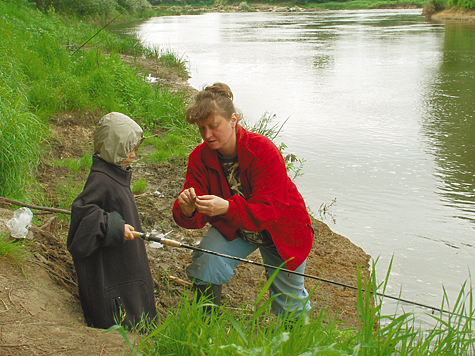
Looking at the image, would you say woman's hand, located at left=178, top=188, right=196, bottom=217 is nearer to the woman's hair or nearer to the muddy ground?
the woman's hair

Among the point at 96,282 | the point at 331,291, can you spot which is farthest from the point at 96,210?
the point at 331,291

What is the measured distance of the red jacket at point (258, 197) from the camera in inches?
95.8

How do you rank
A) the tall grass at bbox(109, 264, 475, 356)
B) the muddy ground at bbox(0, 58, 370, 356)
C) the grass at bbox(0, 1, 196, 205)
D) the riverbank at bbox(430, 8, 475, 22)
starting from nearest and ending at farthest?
the tall grass at bbox(109, 264, 475, 356)
the muddy ground at bbox(0, 58, 370, 356)
the grass at bbox(0, 1, 196, 205)
the riverbank at bbox(430, 8, 475, 22)

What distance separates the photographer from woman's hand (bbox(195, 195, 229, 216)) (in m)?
2.33

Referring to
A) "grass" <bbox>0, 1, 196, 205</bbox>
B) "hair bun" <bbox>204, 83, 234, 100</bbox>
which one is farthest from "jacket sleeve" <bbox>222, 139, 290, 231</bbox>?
"grass" <bbox>0, 1, 196, 205</bbox>

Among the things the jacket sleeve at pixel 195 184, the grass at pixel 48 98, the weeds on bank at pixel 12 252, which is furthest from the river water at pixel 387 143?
the weeds on bank at pixel 12 252

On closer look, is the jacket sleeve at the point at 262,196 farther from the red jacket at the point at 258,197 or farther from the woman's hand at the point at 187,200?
the woman's hand at the point at 187,200

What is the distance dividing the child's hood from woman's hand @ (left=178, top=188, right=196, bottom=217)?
341 millimetres

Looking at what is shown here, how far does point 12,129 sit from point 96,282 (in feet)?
5.94

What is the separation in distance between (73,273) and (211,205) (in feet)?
3.50

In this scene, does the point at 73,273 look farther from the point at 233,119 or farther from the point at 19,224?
the point at 233,119

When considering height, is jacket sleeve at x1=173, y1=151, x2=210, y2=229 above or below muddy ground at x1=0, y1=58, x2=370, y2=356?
above

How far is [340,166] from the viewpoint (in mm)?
6520

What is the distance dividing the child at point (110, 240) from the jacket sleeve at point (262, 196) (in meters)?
0.51
